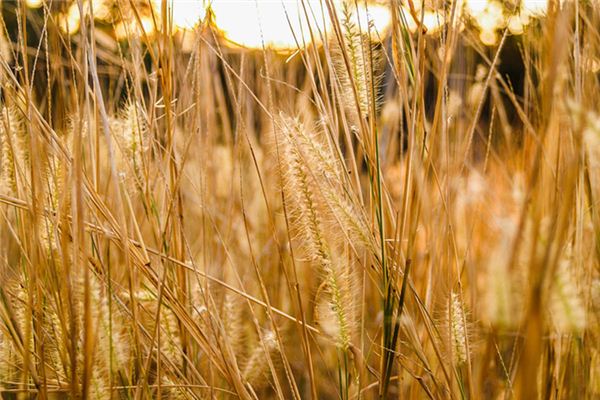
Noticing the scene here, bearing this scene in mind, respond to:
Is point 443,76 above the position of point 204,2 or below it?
below

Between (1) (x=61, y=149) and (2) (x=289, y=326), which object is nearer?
(1) (x=61, y=149)

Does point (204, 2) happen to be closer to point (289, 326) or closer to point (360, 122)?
point (360, 122)

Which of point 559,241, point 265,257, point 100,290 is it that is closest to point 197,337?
point 100,290

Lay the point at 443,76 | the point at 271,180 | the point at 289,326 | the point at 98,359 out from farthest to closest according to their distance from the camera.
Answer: the point at 271,180
the point at 289,326
the point at 98,359
the point at 443,76

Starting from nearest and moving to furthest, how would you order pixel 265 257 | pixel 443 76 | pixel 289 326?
pixel 443 76 < pixel 289 326 < pixel 265 257

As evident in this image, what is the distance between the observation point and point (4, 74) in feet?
2.44

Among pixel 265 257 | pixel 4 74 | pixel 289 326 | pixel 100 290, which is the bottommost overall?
pixel 289 326

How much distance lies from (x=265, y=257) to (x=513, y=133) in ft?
2.20

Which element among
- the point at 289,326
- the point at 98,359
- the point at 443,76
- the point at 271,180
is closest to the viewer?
the point at 443,76

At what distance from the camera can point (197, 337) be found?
2.47ft

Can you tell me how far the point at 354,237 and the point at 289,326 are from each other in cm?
79

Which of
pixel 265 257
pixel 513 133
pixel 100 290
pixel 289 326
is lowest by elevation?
pixel 289 326

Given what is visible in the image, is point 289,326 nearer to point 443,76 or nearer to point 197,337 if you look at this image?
point 197,337

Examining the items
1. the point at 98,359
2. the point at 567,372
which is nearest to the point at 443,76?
the point at 567,372
